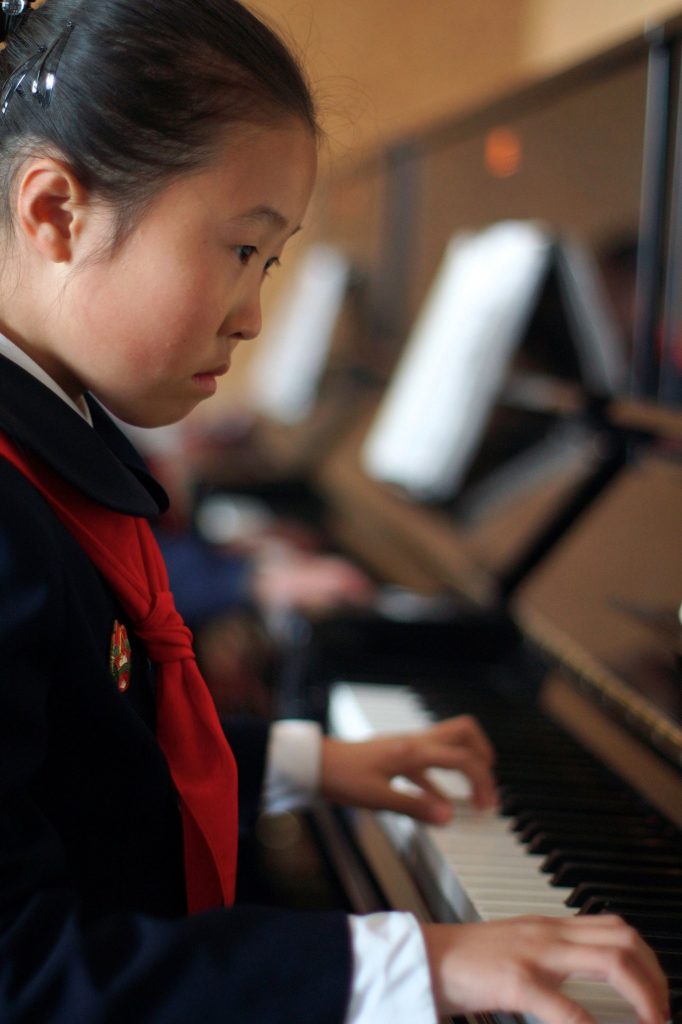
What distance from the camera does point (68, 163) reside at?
0.82 meters

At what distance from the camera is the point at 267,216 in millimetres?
851

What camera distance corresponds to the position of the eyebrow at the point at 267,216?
837 mm

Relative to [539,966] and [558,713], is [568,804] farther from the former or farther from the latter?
[539,966]

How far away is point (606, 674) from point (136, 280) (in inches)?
28.1

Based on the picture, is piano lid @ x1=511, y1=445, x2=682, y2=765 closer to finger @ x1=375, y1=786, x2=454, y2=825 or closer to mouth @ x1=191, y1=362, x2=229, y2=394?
finger @ x1=375, y1=786, x2=454, y2=825

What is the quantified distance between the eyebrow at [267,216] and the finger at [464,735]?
1.84 ft

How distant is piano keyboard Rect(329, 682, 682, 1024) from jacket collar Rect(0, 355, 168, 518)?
1.44ft

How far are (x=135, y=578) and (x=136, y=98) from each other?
0.36 metres

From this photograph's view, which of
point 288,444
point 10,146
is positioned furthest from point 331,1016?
point 288,444

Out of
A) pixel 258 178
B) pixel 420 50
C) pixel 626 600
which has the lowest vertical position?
pixel 626 600

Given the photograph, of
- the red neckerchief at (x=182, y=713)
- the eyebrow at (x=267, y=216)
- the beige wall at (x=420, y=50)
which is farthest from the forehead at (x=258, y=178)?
the beige wall at (x=420, y=50)

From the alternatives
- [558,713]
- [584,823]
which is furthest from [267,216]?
[558,713]

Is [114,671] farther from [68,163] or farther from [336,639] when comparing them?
[336,639]

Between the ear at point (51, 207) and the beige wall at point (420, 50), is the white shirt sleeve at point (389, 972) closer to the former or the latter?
the ear at point (51, 207)
